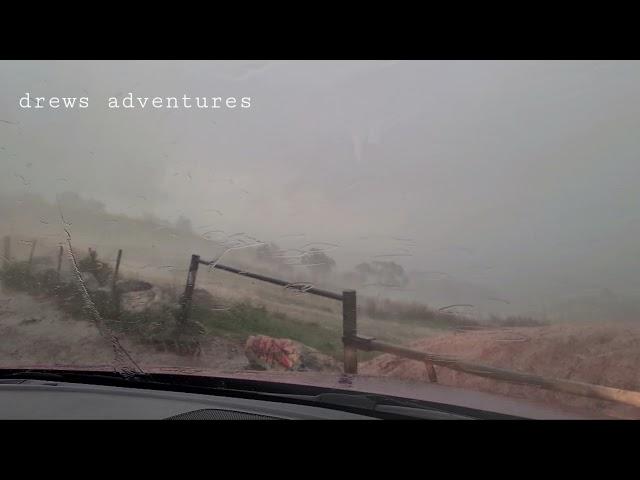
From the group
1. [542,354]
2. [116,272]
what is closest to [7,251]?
[116,272]

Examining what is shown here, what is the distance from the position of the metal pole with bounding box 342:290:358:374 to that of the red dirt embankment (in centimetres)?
11

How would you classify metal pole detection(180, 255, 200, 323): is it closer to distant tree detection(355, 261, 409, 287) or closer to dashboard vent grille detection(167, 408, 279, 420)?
distant tree detection(355, 261, 409, 287)

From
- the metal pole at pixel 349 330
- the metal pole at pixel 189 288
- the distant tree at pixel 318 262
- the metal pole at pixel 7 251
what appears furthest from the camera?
the metal pole at pixel 7 251

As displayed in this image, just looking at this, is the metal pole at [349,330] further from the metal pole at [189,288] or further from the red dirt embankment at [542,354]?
the metal pole at [189,288]

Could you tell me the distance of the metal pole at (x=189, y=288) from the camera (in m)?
5.73

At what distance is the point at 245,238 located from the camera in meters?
5.63

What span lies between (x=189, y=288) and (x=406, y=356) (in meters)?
2.49

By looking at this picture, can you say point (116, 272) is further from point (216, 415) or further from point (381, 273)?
point (216, 415)

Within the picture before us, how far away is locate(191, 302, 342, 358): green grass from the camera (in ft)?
17.3

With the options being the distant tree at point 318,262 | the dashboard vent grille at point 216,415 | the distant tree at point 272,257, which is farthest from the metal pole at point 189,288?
the dashboard vent grille at point 216,415

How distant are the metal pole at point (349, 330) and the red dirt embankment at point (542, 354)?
11 centimetres

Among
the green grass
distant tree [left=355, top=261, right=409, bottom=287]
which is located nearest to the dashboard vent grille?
the green grass

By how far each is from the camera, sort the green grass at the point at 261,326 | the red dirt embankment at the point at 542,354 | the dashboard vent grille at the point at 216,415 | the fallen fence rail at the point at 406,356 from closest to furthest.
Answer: the dashboard vent grille at the point at 216,415, the fallen fence rail at the point at 406,356, the red dirt embankment at the point at 542,354, the green grass at the point at 261,326
